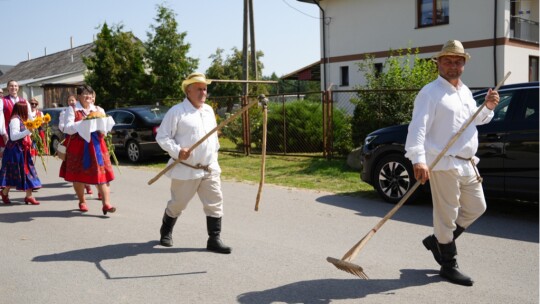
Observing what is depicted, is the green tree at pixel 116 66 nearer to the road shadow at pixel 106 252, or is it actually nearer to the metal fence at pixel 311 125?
the metal fence at pixel 311 125

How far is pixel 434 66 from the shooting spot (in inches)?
487

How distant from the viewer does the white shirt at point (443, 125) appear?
425 cm

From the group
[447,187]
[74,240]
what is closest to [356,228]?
[447,187]

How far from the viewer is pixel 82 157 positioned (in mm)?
7258

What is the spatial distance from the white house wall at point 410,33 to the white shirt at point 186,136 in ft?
42.7

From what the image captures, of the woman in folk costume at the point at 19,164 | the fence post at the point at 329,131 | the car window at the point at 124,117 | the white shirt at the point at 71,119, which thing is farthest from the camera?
the car window at the point at 124,117

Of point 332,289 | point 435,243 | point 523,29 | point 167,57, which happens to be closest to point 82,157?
point 332,289

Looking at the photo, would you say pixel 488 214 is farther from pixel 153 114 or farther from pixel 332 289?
pixel 153 114

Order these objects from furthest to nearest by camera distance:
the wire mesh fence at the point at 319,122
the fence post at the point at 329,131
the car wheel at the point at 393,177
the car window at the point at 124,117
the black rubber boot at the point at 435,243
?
the car window at the point at 124,117 < the fence post at the point at 329,131 < the wire mesh fence at the point at 319,122 < the car wheel at the point at 393,177 < the black rubber boot at the point at 435,243

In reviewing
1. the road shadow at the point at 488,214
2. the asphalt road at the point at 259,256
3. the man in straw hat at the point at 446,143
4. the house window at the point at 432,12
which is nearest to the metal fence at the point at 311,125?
the road shadow at the point at 488,214

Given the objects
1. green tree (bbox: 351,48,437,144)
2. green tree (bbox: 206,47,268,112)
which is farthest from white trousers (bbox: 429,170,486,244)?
green tree (bbox: 206,47,268,112)

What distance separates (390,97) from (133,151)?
664 cm

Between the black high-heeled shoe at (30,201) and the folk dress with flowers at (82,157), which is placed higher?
the folk dress with flowers at (82,157)

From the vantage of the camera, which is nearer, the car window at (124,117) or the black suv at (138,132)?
the black suv at (138,132)
